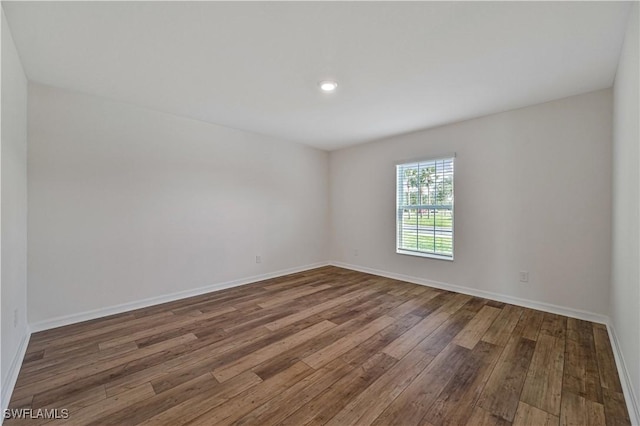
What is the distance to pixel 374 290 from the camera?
3.79 metres

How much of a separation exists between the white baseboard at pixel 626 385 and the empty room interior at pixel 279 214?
2cm

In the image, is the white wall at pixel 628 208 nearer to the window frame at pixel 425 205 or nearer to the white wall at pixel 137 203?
the window frame at pixel 425 205

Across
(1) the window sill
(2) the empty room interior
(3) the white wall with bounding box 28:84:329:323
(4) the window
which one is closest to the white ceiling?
(2) the empty room interior

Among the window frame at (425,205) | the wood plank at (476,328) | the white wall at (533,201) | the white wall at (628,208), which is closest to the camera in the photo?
the white wall at (628,208)

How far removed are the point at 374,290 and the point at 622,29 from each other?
3.32 m

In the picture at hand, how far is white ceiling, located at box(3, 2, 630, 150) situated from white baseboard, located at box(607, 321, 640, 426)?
2275 millimetres

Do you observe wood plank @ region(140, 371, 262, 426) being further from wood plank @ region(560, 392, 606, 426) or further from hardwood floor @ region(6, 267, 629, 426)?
wood plank @ region(560, 392, 606, 426)

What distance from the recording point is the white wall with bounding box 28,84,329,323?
2.61 meters

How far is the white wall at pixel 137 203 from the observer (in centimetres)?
261

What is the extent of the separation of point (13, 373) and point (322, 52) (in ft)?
10.4

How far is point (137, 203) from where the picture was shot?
3133 mm

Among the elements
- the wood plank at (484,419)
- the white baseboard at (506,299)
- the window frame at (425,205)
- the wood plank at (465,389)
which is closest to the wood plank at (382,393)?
the wood plank at (465,389)

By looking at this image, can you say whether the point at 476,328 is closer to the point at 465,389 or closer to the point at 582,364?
the point at 582,364

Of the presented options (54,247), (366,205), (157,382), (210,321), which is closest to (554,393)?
(157,382)
